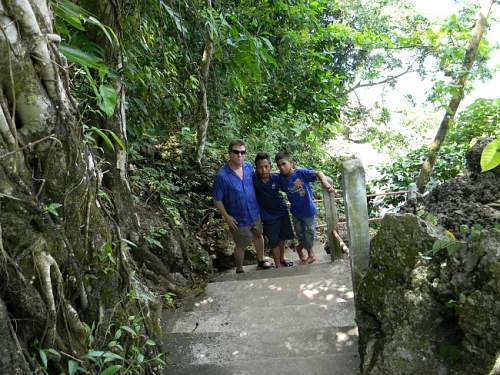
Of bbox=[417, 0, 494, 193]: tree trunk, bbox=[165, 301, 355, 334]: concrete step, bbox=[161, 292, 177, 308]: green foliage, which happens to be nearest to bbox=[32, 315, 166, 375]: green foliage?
bbox=[165, 301, 355, 334]: concrete step

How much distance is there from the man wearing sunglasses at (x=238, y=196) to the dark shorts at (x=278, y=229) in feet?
0.49

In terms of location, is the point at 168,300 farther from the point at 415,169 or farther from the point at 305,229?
the point at 415,169

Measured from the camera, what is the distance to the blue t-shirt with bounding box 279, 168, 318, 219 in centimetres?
488

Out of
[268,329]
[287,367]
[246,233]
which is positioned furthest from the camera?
[246,233]

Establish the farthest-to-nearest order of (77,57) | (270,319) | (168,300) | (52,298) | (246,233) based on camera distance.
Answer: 1. (246,233)
2. (168,300)
3. (270,319)
4. (77,57)
5. (52,298)

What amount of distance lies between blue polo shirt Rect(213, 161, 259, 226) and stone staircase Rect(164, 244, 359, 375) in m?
0.91

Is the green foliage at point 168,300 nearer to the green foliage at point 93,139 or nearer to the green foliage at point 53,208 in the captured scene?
the green foliage at point 93,139

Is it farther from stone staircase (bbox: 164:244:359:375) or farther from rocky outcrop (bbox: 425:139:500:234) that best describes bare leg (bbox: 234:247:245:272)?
rocky outcrop (bbox: 425:139:500:234)

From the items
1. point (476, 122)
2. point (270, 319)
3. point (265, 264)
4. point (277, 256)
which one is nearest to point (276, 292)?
point (270, 319)

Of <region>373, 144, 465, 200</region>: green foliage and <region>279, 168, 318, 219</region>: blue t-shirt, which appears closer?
<region>279, 168, 318, 219</region>: blue t-shirt

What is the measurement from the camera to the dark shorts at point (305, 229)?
5113 mm

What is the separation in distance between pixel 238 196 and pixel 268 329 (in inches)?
A: 76.7

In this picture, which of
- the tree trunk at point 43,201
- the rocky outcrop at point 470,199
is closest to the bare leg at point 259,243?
the rocky outcrop at point 470,199

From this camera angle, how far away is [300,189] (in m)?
4.93
